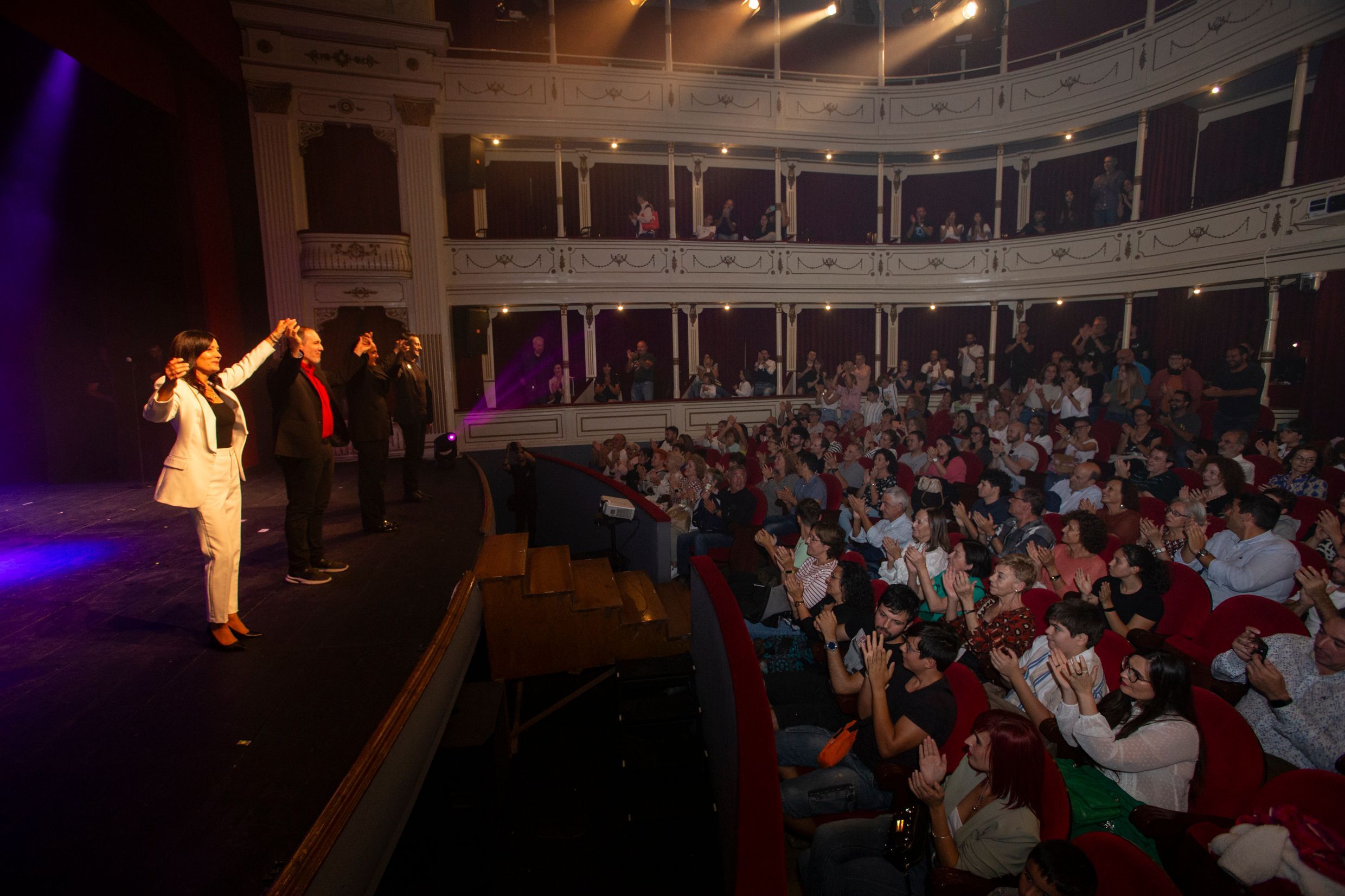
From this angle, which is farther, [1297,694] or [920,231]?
[920,231]

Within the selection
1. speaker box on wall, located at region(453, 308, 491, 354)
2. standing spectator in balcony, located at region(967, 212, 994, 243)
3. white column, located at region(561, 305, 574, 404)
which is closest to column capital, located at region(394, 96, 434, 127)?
speaker box on wall, located at region(453, 308, 491, 354)

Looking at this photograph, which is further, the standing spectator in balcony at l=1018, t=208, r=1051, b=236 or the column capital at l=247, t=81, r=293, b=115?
the standing spectator in balcony at l=1018, t=208, r=1051, b=236

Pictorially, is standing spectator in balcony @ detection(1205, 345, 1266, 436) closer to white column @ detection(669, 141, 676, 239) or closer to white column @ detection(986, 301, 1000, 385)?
white column @ detection(986, 301, 1000, 385)

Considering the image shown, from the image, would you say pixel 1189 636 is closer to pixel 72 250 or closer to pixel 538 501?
pixel 538 501

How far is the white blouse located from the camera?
7.46 ft

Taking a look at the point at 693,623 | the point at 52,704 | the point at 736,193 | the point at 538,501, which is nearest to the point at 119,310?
the point at 538,501

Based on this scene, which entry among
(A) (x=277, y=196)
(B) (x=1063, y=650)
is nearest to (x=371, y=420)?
(B) (x=1063, y=650)

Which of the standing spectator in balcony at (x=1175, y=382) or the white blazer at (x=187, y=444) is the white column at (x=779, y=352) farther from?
the white blazer at (x=187, y=444)

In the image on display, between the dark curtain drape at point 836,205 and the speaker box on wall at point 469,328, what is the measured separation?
7.00 metres

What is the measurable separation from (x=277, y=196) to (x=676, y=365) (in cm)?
694

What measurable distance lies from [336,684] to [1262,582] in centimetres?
483

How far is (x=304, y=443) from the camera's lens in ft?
12.1

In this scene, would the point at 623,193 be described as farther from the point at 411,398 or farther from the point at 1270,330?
the point at 1270,330

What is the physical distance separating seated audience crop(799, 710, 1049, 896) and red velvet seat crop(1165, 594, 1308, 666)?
1633mm
